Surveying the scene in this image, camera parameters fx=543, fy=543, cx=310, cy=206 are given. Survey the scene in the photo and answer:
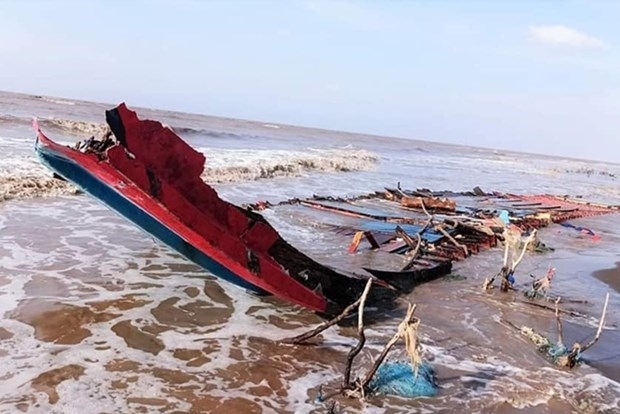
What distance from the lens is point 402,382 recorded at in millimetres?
6039

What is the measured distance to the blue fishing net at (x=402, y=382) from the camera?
5945mm

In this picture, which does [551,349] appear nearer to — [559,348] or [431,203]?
[559,348]

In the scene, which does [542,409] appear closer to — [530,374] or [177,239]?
[530,374]

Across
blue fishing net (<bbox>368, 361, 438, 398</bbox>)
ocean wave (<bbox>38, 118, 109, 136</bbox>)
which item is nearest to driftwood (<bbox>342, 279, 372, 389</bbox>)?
blue fishing net (<bbox>368, 361, 438, 398</bbox>)

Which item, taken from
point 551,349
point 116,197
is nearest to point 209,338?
point 116,197

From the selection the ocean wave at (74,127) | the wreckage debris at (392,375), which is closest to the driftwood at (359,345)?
the wreckage debris at (392,375)

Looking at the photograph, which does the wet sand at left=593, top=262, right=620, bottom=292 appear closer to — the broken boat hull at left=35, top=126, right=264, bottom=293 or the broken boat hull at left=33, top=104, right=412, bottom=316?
the broken boat hull at left=33, top=104, right=412, bottom=316

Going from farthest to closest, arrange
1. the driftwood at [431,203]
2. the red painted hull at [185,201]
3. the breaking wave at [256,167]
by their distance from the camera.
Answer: the breaking wave at [256,167]
the driftwood at [431,203]
the red painted hull at [185,201]

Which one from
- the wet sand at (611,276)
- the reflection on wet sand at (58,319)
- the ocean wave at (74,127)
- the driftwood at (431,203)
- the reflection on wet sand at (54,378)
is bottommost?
the reflection on wet sand at (54,378)

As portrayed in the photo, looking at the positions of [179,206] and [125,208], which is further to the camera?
[125,208]

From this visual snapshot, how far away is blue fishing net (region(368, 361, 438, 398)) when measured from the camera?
19.5 ft

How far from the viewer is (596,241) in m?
17.7

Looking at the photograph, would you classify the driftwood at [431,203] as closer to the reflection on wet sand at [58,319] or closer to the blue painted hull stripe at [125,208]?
the blue painted hull stripe at [125,208]

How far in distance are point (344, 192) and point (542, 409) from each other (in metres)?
19.6
